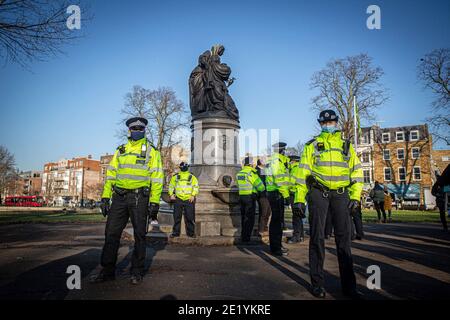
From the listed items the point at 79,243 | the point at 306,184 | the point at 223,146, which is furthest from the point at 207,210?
the point at 306,184

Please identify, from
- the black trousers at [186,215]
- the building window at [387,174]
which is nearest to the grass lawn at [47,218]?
the black trousers at [186,215]

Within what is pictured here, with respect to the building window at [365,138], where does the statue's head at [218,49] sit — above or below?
below

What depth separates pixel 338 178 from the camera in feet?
12.9

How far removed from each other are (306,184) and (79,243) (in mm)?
6587

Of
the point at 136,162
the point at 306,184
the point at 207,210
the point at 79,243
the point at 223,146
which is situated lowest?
the point at 79,243

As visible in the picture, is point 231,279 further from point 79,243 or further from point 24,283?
point 79,243

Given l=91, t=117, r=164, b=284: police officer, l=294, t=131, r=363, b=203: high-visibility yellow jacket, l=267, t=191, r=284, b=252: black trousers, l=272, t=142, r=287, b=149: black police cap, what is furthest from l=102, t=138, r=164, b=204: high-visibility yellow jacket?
l=272, t=142, r=287, b=149: black police cap

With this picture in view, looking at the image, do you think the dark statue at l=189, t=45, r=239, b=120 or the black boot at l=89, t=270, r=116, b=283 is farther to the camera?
the dark statue at l=189, t=45, r=239, b=120

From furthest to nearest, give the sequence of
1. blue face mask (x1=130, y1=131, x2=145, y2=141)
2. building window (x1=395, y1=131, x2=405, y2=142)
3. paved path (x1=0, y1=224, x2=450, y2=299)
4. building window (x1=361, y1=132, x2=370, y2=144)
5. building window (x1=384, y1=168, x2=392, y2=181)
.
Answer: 1. building window (x1=361, y1=132, x2=370, y2=144)
2. building window (x1=395, y1=131, x2=405, y2=142)
3. building window (x1=384, y1=168, x2=392, y2=181)
4. blue face mask (x1=130, y1=131, x2=145, y2=141)
5. paved path (x1=0, y1=224, x2=450, y2=299)

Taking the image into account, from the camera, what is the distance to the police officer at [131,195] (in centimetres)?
439

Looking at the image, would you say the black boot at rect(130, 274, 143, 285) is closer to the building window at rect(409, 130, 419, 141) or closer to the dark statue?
the dark statue

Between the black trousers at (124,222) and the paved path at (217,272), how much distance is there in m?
0.39

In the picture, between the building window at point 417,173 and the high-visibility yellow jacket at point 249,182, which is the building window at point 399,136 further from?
the high-visibility yellow jacket at point 249,182

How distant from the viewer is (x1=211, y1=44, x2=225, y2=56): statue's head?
42.0ft
